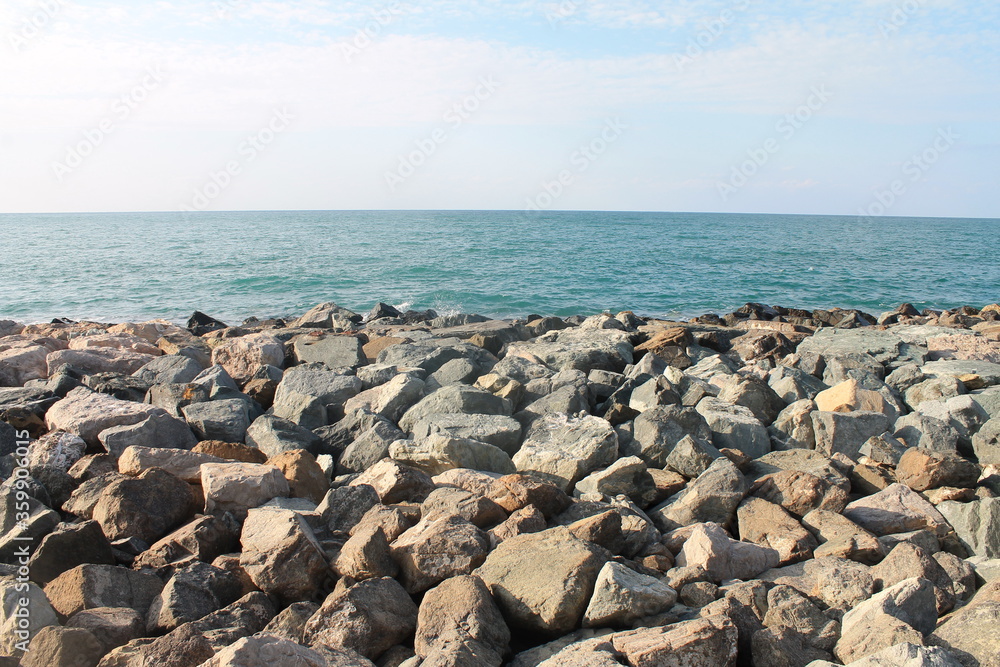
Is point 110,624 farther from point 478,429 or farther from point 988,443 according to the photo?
point 988,443

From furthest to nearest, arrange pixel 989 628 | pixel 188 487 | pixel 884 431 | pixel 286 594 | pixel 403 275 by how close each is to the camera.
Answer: pixel 403 275 → pixel 884 431 → pixel 188 487 → pixel 286 594 → pixel 989 628

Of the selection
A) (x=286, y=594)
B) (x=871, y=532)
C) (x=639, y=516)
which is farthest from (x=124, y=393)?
(x=871, y=532)

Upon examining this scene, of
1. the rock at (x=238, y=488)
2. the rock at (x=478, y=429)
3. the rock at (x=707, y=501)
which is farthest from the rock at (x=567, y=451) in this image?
the rock at (x=238, y=488)

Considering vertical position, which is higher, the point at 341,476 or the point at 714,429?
the point at 714,429

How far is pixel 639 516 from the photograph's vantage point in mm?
3957

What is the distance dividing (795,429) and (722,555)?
2.43 meters

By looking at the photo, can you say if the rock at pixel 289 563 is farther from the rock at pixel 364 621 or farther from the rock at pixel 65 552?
the rock at pixel 65 552

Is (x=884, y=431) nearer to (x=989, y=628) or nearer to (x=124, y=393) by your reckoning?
(x=989, y=628)

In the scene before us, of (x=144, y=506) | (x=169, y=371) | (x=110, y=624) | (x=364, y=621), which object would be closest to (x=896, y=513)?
(x=364, y=621)

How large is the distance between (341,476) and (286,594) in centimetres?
166

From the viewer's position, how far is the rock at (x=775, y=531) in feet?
12.1

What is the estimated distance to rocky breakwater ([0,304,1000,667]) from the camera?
2924 mm

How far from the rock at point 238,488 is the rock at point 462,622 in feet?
5.21

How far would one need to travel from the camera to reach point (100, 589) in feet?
10.8
